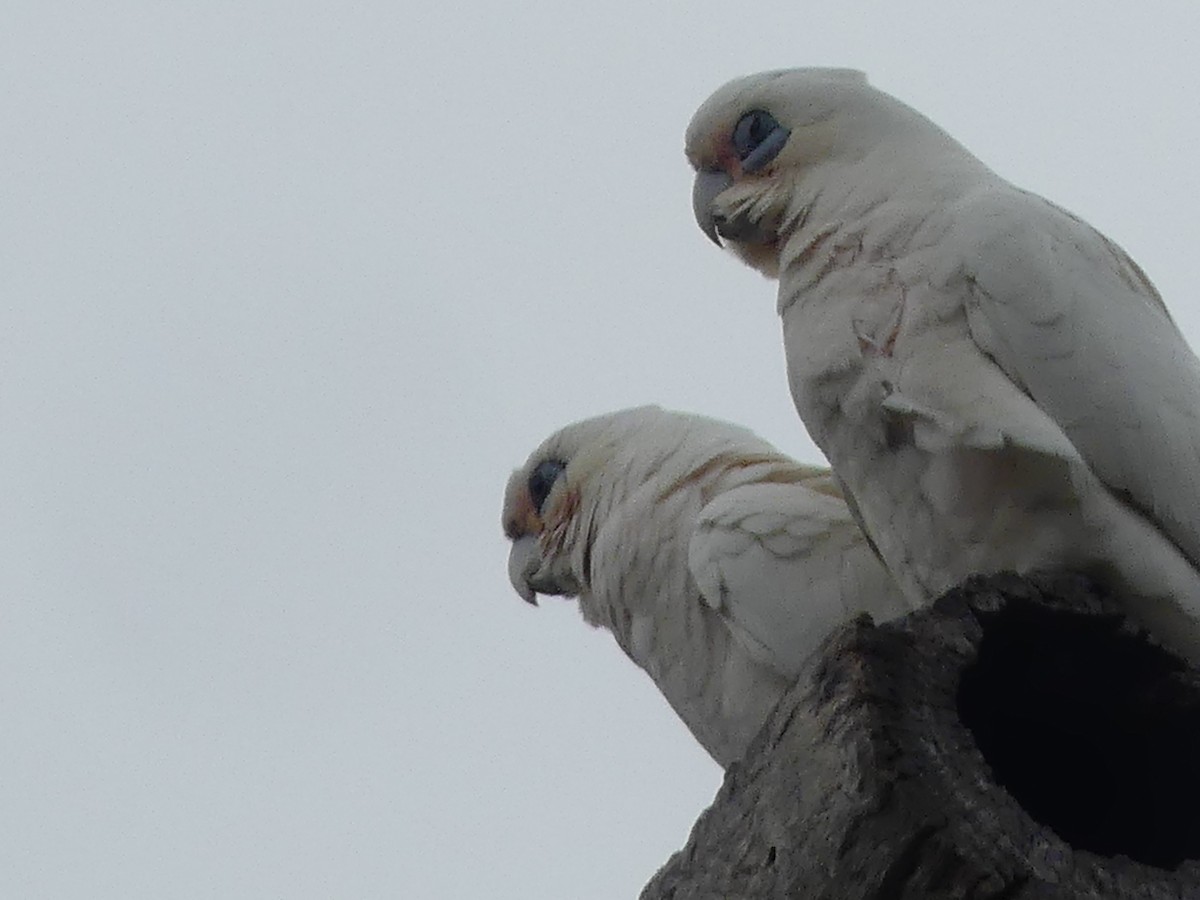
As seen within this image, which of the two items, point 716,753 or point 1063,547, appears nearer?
point 1063,547

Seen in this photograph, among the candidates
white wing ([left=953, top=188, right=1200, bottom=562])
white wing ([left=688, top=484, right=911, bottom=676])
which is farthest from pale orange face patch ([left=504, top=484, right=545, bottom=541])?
white wing ([left=953, top=188, right=1200, bottom=562])

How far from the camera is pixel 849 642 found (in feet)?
7.72

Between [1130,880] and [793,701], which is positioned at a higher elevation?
[793,701]

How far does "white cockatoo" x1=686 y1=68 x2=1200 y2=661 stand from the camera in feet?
9.29

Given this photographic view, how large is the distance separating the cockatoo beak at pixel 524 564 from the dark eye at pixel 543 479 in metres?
0.10

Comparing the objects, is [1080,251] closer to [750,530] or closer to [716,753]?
[750,530]

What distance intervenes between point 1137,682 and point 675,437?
1819mm

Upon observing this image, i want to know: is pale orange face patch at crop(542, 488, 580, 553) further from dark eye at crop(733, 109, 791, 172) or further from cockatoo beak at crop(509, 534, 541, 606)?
dark eye at crop(733, 109, 791, 172)

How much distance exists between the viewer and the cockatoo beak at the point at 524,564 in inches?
170

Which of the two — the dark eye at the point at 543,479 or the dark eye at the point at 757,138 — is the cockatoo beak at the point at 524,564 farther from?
the dark eye at the point at 757,138

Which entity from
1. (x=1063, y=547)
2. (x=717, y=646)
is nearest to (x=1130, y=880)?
(x=1063, y=547)

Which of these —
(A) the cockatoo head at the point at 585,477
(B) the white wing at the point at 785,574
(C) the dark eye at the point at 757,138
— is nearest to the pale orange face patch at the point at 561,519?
(A) the cockatoo head at the point at 585,477

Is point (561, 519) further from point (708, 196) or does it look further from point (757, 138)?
point (757, 138)

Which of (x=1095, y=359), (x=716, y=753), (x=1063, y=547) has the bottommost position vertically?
(x=716, y=753)
